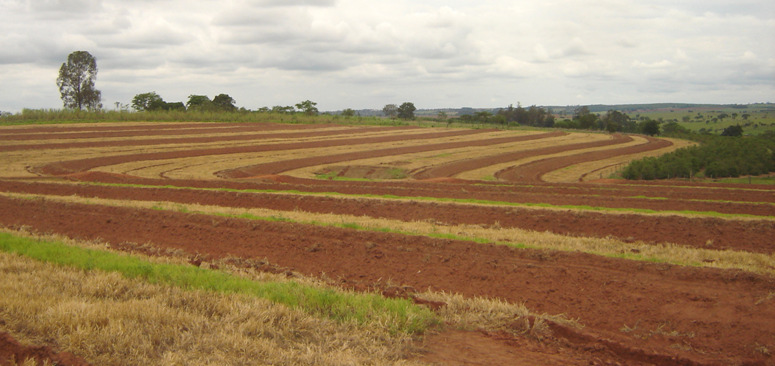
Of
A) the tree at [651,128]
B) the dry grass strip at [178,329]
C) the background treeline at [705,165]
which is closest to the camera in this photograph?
the dry grass strip at [178,329]

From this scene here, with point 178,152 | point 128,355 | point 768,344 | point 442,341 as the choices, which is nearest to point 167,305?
point 128,355

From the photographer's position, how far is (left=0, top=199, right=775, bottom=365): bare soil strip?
766 centimetres

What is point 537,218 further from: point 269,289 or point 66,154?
point 66,154

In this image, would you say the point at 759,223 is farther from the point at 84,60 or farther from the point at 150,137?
the point at 84,60

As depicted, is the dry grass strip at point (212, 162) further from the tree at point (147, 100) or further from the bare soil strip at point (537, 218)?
the tree at point (147, 100)

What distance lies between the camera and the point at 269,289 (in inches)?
330

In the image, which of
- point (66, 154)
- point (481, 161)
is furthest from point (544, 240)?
point (66, 154)

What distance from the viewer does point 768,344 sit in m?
7.49

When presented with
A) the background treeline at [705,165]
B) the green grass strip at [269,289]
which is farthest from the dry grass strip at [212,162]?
the green grass strip at [269,289]

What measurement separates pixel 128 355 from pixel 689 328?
7.33 m

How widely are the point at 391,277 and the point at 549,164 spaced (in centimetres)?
3361

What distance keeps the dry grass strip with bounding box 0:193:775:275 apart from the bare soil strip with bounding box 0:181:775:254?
0.84m

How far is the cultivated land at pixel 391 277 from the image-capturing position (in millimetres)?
6527

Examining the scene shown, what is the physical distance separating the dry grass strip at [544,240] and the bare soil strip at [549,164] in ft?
61.0
